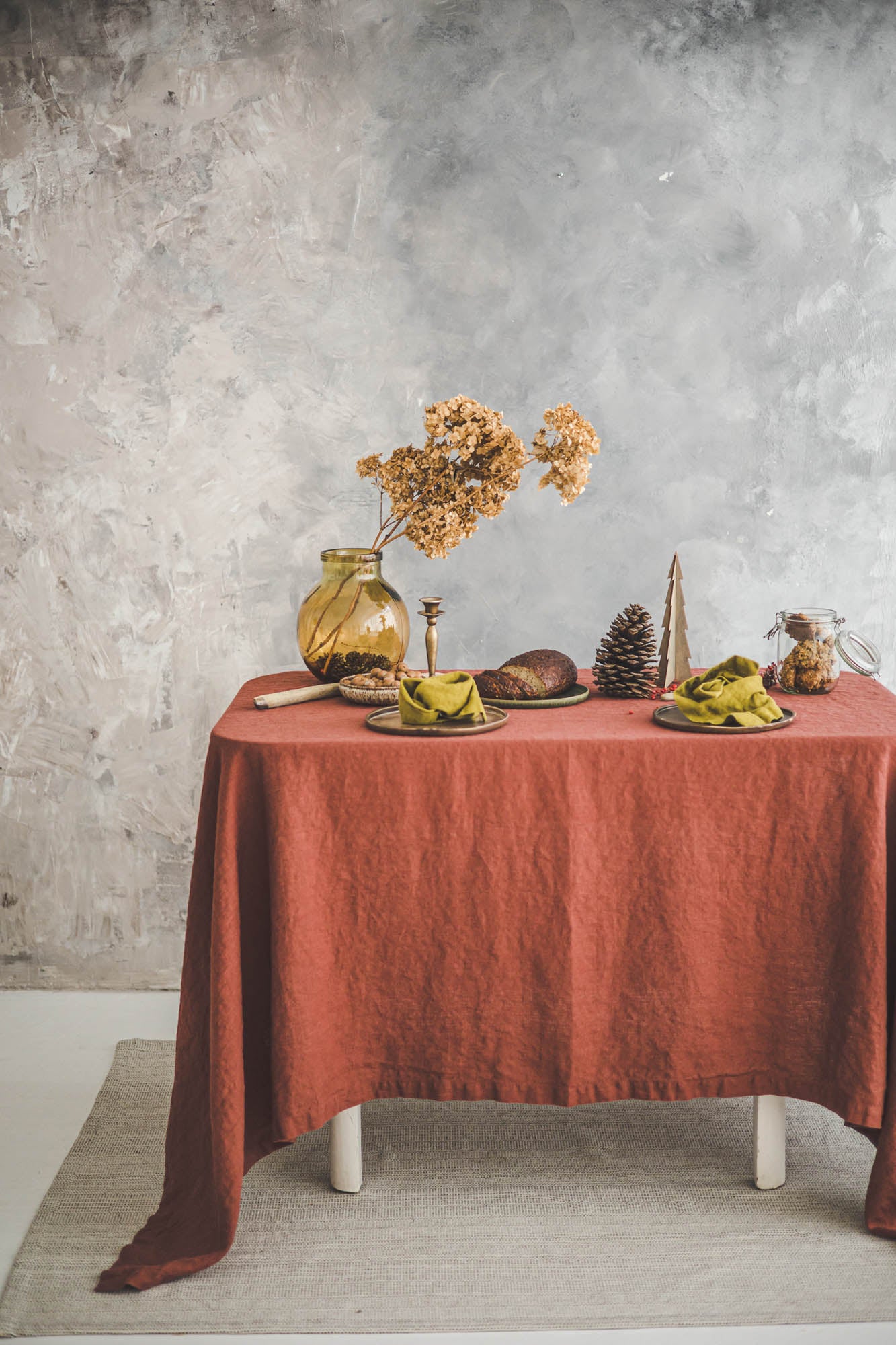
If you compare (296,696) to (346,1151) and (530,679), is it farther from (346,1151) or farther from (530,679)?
(346,1151)

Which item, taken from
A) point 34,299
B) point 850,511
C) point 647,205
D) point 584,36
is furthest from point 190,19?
point 850,511

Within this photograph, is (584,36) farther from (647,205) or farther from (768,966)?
(768,966)

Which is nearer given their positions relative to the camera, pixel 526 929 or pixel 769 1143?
pixel 526 929

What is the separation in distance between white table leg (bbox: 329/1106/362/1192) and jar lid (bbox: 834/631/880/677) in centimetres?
114

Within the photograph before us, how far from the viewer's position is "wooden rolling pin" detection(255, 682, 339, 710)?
1881 mm

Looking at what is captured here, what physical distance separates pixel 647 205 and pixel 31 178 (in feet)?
4.51

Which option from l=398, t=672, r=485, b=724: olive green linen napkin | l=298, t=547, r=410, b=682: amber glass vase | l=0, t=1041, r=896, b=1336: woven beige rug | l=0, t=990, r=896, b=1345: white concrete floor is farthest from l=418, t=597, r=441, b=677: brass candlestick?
l=0, t=990, r=896, b=1345: white concrete floor

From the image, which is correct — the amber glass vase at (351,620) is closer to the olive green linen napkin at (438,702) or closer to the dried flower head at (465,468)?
the dried flower head at (465,468)

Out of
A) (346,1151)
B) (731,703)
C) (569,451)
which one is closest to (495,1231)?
(346,1151)

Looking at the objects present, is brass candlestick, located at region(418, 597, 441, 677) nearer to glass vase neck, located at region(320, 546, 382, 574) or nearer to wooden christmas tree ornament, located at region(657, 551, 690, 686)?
glass vase neck, located at region(320, 546, 382, 574)

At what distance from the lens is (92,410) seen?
2.63 metres

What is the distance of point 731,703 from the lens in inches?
68.4

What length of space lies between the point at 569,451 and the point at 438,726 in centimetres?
52

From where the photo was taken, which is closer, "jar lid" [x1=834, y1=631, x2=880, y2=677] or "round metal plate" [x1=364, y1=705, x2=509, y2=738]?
"round metal plate" [x1=364, y1=705, x2=509, y2=738]
